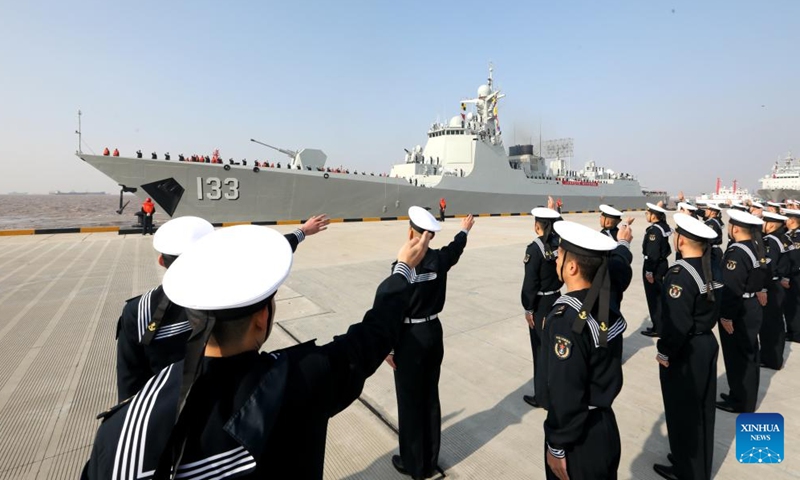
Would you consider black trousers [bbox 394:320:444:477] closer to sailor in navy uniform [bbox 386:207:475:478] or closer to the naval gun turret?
sailor in navy uniform [bbox 386:207:475:478]

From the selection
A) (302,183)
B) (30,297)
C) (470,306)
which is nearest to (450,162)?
(302,183)

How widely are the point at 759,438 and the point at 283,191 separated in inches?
626

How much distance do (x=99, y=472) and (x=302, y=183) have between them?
16.3m

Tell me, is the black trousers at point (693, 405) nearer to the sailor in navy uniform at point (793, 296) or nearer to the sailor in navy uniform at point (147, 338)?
the sailor in navy uniform at point (147, 338)

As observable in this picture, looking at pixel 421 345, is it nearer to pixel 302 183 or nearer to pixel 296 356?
pixel 296 356

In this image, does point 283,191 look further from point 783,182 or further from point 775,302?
point 783,182

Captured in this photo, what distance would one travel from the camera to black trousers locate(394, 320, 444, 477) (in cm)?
219

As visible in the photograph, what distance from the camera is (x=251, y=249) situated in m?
0.96

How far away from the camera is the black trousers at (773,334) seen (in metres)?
3.54

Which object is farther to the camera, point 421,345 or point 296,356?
point 421,345


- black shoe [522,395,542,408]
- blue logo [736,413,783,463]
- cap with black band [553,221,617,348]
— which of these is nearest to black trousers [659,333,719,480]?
blue logo [736,413,783,463]

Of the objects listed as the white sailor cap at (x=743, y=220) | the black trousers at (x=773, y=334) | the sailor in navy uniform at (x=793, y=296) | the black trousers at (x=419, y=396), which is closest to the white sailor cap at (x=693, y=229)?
the white sailor cap at (x=743, y=220)

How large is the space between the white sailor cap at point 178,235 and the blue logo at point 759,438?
3605 mm

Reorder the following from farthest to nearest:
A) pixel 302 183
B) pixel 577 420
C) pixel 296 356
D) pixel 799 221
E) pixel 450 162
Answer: pixel 450 162
pixel 302 183
pixel 799 221
pixel 577 420
pixel 296 356
